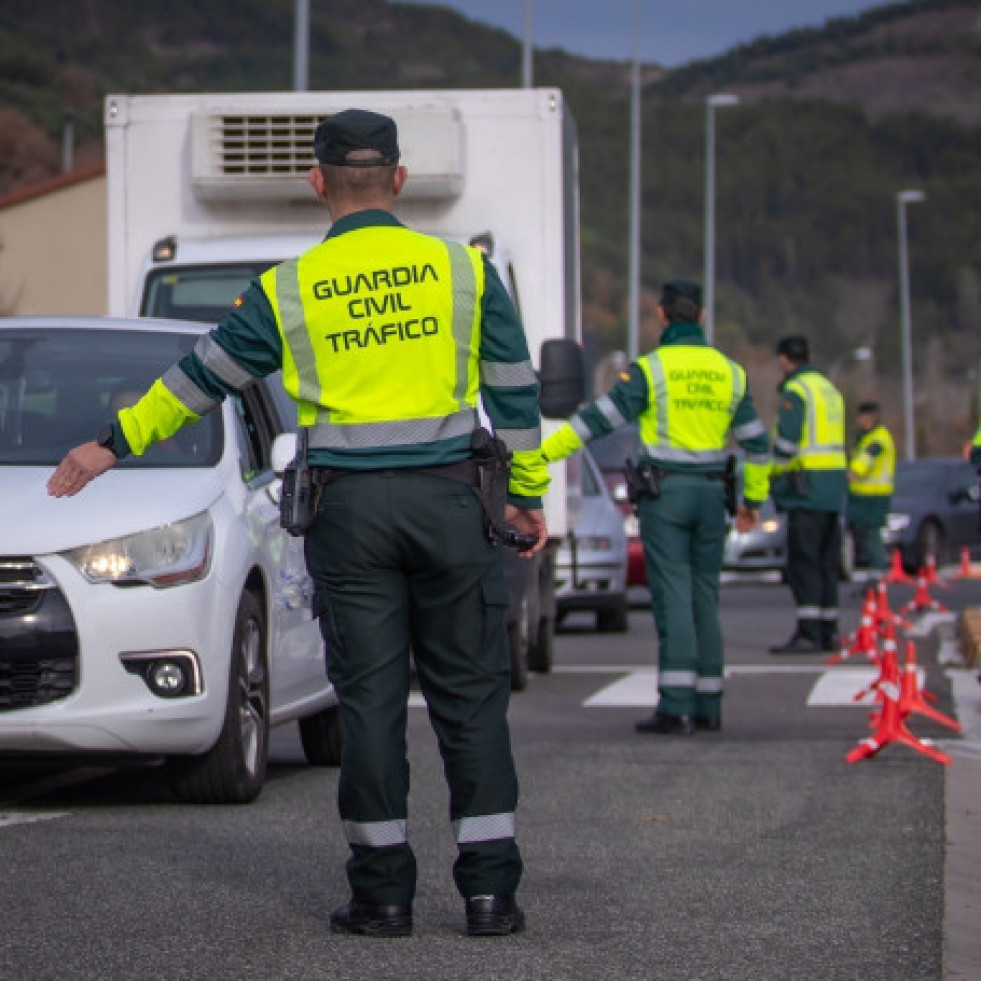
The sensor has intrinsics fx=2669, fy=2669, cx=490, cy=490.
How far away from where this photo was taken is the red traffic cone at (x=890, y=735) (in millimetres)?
10010

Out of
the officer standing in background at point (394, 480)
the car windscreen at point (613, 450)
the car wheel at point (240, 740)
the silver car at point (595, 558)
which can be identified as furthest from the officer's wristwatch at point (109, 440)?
the car windscreen at point (613, 450)

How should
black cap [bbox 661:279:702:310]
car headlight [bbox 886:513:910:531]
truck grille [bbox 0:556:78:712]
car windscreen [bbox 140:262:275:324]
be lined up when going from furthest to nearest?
car headlight [bbox 886:513:910:531] → car windscreen [bbox 140:262:275:324] → black cap [bbox 661:279:702:310] → truck grille [bbox 0:556:78:712]

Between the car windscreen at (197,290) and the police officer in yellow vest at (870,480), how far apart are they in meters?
10.7

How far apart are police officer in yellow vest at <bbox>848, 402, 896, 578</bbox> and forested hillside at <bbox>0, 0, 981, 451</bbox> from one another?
91715 millimetres

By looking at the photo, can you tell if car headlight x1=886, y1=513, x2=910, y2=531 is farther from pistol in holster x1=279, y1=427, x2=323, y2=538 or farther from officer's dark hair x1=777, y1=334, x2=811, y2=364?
pistol in holster x1=279, y1=427, x2=323, y2=538

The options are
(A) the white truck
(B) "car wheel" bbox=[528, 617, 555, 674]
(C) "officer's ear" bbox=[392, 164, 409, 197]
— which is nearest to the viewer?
(C) "officer's ear" bbox=[392, 164, 409, 197]

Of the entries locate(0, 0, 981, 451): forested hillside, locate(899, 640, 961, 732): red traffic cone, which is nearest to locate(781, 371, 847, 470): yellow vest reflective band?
locate(899, 640, 961, 732): red traffic cone

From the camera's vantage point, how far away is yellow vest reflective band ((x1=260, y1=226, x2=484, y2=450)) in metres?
5.93

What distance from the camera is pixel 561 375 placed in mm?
11734

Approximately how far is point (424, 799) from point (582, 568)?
10.7 meters

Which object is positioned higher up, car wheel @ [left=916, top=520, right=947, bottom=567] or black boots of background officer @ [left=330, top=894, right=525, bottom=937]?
car wheel @ [left=916, top=520, right=947, bottom=567]

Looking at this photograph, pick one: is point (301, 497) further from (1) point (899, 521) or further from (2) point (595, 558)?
(1) point (899, 521)

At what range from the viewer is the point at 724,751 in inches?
415

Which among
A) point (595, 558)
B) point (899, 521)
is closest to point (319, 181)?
point (595, 558)
